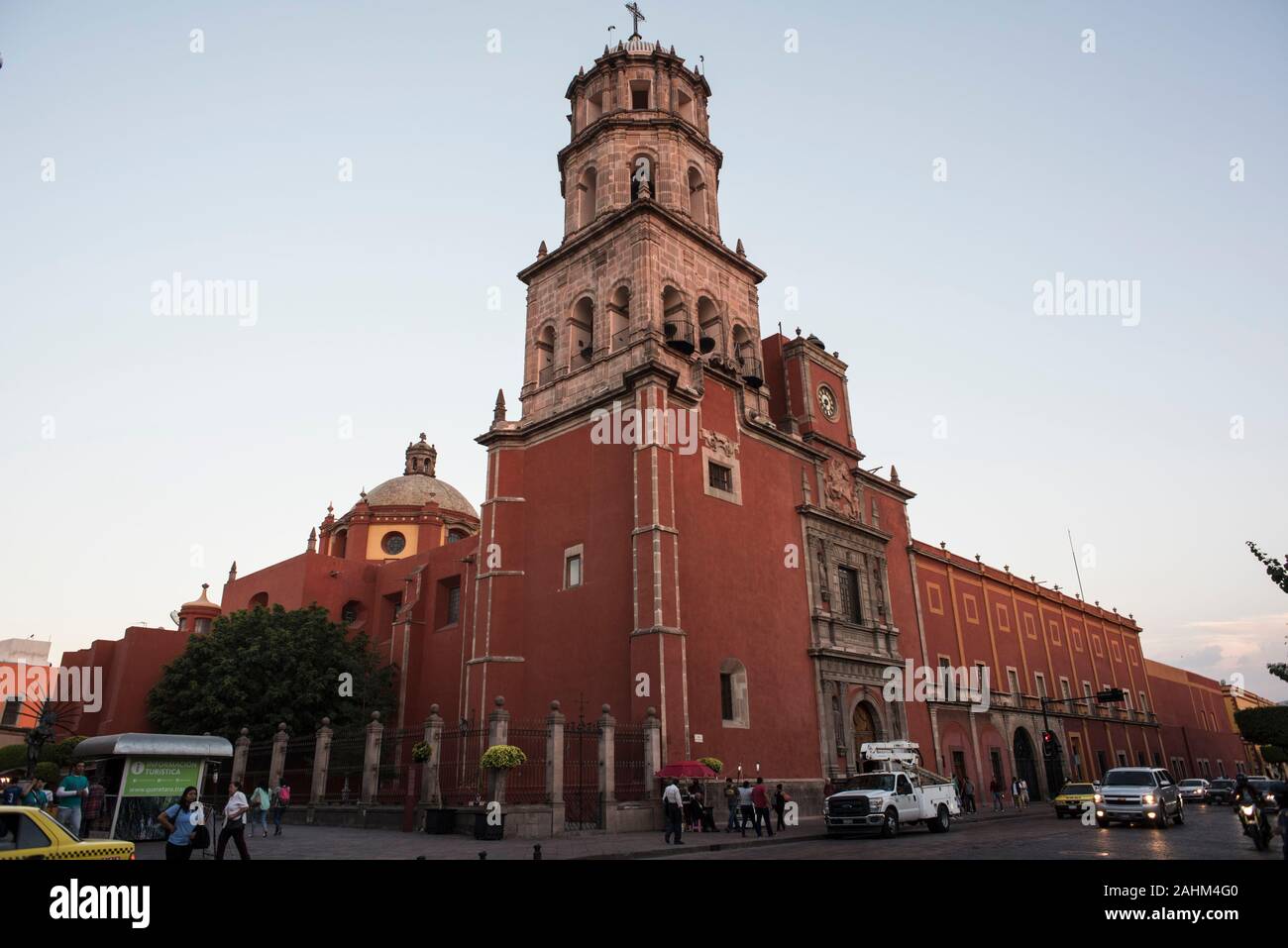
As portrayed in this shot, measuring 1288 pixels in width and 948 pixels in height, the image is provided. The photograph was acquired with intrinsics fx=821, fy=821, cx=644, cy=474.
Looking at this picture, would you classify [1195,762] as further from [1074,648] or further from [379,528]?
[379,528]

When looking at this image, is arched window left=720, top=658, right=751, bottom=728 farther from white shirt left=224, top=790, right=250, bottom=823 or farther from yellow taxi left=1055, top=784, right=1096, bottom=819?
white shirt left=224, top=790, right=250, bottom=823

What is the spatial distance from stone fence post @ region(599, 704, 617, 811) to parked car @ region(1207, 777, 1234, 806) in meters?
30.8

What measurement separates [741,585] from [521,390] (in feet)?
36.1

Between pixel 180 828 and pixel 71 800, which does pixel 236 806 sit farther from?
pixel 71 800

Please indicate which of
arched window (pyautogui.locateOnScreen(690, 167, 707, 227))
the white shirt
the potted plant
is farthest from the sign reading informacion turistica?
arched window (pyautogui.locateOnScreen(690, 167, 707, 227))

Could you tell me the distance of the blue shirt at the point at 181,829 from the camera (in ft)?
33.3

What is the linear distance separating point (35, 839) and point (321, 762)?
1884 centimetres

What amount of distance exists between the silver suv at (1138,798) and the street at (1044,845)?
32 centimetres

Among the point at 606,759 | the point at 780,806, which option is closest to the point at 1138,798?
the point at 780,806

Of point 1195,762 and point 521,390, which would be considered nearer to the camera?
point 521,390

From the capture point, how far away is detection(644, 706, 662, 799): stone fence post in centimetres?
2030

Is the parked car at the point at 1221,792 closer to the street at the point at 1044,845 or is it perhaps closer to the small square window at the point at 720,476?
the street at the point at 1044,845
